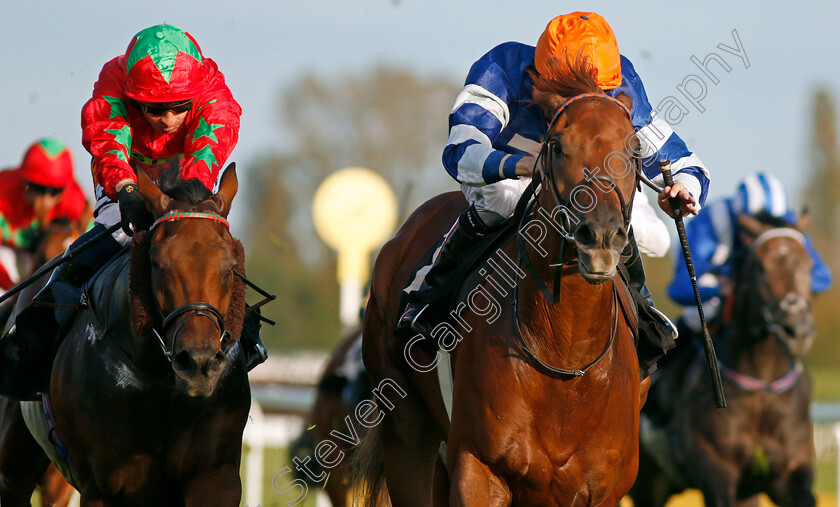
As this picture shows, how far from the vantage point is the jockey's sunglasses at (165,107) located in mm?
5473

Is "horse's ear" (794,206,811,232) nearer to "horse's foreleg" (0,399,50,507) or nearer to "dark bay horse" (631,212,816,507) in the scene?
"dark bay horse" (631,212,816,507)

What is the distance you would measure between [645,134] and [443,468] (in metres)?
1.74

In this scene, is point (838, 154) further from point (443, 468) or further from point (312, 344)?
point (443, 468)

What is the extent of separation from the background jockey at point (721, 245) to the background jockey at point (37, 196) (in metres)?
4.53

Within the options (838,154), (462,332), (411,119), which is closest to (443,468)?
(462,332)

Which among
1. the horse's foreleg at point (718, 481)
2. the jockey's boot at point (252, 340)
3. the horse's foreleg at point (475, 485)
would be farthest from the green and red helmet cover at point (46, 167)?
the horse's foreleg at point (475, 485)

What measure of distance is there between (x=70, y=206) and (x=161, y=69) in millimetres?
4104

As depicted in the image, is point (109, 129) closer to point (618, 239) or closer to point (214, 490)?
point (214, 490)

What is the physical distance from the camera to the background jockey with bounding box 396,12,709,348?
15.6 feet

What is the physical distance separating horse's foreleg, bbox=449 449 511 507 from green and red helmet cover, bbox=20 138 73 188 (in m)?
5.73

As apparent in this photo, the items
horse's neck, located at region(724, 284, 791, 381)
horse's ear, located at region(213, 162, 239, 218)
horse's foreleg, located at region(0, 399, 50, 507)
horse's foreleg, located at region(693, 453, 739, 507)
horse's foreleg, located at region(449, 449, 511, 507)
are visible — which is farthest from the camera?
horse's neck, located at region(724, 284, 791, 381)

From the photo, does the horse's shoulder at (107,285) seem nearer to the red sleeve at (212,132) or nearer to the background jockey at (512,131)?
the red sleeve at (212,132)

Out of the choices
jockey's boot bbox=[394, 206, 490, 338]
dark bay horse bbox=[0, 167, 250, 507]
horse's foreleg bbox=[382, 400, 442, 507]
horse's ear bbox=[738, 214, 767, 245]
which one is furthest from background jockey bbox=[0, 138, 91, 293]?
horse's ear bbox=[738, 214, 767, 245]

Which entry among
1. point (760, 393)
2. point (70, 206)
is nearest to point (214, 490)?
point (760, 393)
